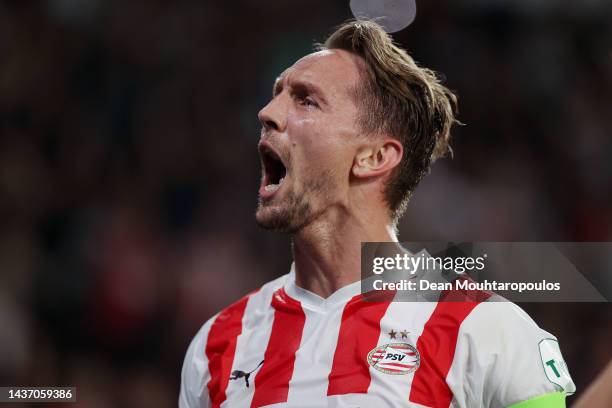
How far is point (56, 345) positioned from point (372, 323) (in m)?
2.78

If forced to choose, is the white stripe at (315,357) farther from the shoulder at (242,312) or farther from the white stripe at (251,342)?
the shoulder at (242,312)

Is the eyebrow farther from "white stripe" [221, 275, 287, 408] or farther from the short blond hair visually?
"white stripe" [221, 275, 287, 408]

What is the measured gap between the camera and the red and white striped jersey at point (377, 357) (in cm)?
209

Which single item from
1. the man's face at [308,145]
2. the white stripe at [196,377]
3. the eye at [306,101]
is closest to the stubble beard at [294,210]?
the man's face at [308,145]

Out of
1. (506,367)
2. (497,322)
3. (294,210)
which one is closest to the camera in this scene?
(506,367)

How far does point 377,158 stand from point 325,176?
194 millimetres

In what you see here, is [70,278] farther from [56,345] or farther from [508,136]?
[508,136]

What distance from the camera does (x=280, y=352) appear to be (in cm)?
239

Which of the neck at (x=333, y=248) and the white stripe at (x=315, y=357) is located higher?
the neck at (x=333, y=248)

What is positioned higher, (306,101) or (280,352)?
(306,101)

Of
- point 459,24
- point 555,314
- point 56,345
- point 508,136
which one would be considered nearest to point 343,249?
point 555,314

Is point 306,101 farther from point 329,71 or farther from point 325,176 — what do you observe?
point 325,176

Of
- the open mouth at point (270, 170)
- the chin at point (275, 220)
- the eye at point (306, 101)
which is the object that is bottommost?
the chin at point (275, 220)

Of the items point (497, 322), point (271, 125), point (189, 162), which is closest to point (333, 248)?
point (271, 125)
